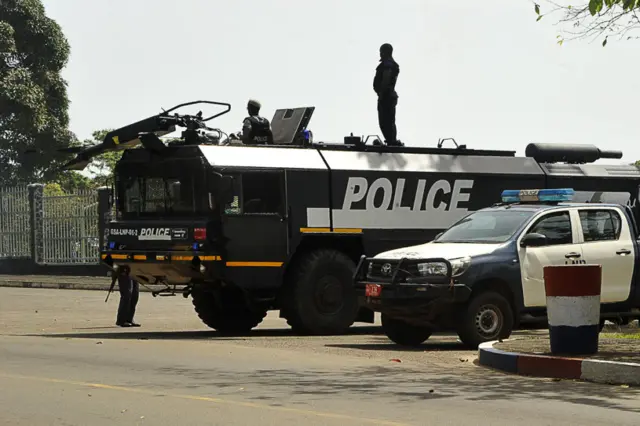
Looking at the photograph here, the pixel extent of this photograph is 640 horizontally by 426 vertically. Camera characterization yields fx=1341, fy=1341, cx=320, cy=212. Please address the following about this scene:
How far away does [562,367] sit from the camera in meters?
13.1

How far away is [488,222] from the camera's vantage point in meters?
17.5

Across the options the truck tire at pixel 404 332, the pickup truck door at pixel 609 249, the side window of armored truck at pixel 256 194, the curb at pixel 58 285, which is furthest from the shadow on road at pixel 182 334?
the curb at pixel 58 285

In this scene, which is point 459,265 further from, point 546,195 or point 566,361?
point 566,361

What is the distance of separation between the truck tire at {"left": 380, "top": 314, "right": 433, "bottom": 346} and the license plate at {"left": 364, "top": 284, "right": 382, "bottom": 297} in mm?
589

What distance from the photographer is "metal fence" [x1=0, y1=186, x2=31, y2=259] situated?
42.1m

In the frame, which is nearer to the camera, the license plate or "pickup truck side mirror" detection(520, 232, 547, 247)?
the license plate

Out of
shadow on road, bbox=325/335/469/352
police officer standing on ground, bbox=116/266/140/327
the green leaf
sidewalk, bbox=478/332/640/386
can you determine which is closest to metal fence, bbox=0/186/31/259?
police officer standing on ground, bbox=116/266/140/327

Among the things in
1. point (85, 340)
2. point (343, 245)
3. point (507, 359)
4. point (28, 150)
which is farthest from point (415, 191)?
point (28, 150)

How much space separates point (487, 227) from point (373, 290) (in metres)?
1.91

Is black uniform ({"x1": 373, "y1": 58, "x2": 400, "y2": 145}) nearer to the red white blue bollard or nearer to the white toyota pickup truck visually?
the white toyota pickup truck

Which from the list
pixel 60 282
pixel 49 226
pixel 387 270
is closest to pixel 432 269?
pixel 387 270

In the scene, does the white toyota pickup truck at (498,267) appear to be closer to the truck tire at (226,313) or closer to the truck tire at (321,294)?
the truck tire at (321,294)

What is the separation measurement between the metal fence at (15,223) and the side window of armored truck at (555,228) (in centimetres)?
2730

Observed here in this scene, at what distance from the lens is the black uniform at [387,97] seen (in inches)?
866
